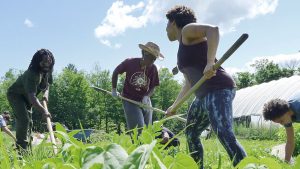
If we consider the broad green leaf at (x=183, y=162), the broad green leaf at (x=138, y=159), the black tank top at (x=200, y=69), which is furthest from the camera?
the black tank top at (x=200, y=69)

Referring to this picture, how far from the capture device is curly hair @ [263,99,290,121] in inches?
168

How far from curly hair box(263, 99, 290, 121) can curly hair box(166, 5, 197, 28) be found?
1.29 m

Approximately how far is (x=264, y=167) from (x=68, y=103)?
49.6 m

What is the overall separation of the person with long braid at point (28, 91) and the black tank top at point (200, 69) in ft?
5.75

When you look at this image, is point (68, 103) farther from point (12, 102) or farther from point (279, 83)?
point (12, 102)

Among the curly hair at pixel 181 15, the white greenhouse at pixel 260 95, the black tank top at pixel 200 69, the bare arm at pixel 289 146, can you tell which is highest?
the white greenhouse at pixel 260 95

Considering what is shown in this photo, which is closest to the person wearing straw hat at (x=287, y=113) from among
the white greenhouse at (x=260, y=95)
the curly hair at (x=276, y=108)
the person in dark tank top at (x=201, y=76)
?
the curly hair at (x=276, y=108)

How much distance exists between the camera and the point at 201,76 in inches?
132

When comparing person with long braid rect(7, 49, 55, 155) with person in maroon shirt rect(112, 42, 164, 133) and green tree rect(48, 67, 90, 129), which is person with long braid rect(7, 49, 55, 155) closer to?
person in maroon shirt rect(112, 42, 164, 133)

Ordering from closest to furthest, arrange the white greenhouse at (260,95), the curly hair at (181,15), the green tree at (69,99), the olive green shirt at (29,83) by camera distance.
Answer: the curly hair at (181,15) < the olive green shirt at (29,83) < the white greenhouse at (260,95) < the green tree at (69,99)

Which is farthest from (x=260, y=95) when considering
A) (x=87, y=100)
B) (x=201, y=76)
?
(x=201, y=76)

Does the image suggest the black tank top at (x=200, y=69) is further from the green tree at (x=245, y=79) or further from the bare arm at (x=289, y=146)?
the green tree at (x=245, y=79)

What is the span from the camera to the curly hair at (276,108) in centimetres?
426

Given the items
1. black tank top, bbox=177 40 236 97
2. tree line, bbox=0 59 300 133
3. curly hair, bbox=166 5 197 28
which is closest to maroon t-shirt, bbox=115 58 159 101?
curly hair, bbox=166 5 197 28
